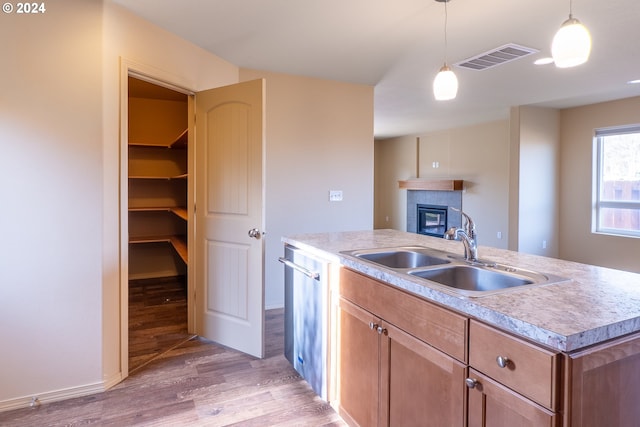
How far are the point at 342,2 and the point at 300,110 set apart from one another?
163 cm

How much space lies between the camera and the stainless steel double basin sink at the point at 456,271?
1449 mm

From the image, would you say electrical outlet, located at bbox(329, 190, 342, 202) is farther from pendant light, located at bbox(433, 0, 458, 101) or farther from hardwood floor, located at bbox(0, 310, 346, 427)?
pendant light, located at bbox(433, 0, 458, 101)

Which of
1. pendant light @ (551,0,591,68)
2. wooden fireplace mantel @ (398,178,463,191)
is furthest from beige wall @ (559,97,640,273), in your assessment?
pendant light @ (551,0,591,68)

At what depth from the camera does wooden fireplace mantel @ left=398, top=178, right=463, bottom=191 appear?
7.14 metres

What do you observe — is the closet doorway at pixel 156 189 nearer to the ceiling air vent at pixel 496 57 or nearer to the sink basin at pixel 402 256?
the sink basin at pixel 402 256

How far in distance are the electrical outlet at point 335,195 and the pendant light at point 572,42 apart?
2.73 m

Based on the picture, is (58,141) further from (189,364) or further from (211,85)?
(189,364)

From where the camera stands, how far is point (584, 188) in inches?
212

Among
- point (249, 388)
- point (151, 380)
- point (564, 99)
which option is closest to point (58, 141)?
point (151, 380)

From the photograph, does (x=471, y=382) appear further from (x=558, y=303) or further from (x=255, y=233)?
(x=255, y=233)

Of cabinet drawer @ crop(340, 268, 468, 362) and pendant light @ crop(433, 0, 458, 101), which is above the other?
pendant light @ crop(433, 0, 458, 101)

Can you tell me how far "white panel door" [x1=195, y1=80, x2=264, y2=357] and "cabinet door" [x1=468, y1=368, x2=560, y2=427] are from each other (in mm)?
1812

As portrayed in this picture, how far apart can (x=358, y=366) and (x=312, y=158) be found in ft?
8.60

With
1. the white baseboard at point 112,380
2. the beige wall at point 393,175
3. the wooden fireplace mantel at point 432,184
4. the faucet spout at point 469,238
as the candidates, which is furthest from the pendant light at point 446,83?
the beige wall at point 393,175
